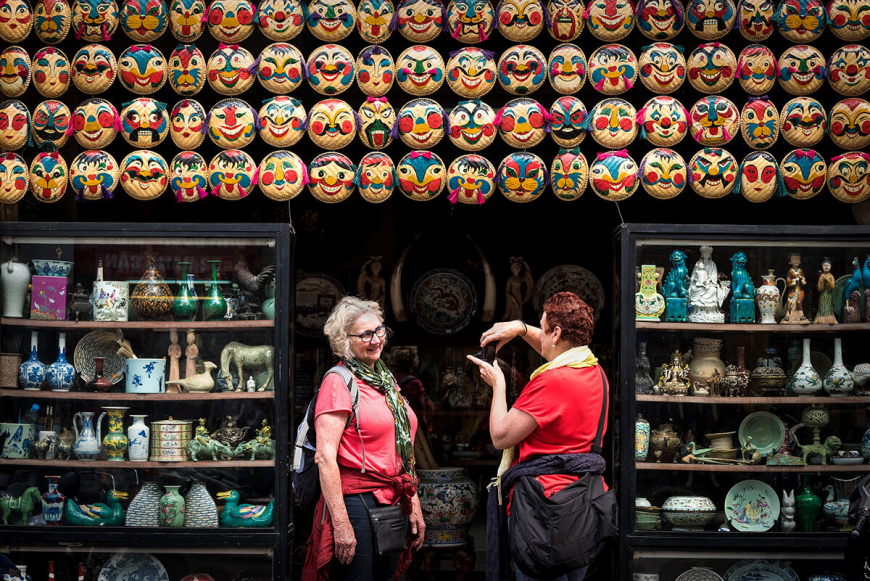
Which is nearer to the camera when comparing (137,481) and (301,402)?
(137,481)

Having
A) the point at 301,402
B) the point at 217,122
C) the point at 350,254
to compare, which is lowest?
the point at 301,402

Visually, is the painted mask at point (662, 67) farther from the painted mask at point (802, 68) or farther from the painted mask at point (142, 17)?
the painted mask at point (142, 17)

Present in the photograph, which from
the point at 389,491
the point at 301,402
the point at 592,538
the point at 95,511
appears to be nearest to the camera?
the point at 592,538

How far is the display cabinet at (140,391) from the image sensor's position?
406cm

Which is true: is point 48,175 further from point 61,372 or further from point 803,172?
point 803,172

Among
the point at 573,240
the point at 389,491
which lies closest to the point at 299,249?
the point at 573,240

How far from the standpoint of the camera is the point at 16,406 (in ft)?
13.6

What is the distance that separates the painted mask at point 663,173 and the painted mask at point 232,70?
6.47ft

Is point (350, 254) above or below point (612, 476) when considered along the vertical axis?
above

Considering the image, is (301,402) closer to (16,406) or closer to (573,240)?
(16,406)

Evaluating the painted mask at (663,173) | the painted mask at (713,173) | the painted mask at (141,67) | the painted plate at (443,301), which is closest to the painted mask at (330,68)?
the painted mask at (141,67)

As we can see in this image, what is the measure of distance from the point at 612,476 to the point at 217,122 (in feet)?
8.54

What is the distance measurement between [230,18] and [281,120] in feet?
1.87

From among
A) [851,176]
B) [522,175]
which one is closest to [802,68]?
[851,176]
